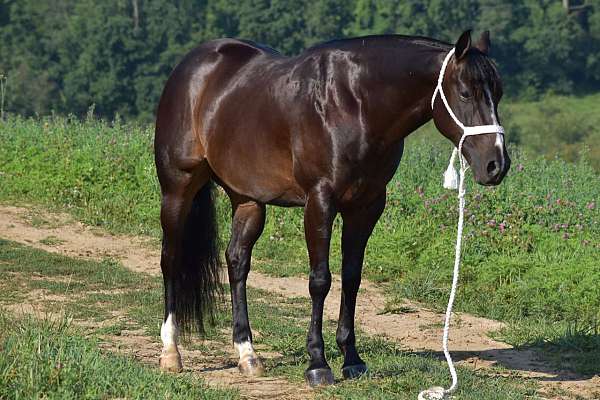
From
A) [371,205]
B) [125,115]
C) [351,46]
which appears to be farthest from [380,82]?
[125,115]

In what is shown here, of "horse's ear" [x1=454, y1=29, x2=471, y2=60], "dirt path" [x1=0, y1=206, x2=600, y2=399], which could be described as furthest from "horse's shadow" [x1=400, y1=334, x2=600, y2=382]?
"horse's ear" [x1=454, y1=29, x2=471, y2=60]

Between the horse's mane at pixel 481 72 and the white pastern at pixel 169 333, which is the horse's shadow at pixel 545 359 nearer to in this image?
the white pastern at pixel 169 333

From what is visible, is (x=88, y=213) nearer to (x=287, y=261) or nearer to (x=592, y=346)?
(x=287, y=261)

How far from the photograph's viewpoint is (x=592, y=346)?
7629mm

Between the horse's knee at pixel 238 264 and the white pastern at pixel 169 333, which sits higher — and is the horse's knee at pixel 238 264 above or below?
above

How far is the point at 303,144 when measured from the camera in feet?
20.4

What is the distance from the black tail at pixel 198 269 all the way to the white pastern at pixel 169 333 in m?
0.21

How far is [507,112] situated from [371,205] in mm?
46812

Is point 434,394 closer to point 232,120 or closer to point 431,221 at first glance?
point 232,120

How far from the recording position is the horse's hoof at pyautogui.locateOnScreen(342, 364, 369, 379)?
6371 millimetres

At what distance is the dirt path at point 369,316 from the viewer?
268 inches

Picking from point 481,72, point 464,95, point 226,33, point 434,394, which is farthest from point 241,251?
point 226,33

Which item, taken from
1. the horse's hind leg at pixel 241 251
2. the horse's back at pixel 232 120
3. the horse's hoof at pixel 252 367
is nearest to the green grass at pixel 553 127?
the horse's hind leg at pixel 241 251

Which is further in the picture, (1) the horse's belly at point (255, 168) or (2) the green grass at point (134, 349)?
(1) the horse's belly at point (255, 168)
